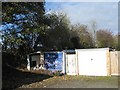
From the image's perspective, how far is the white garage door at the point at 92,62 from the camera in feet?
81.0

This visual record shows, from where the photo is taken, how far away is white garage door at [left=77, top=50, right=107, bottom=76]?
24.7 metres

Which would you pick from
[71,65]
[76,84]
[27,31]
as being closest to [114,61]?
[71,65]

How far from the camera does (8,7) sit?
19.5 m

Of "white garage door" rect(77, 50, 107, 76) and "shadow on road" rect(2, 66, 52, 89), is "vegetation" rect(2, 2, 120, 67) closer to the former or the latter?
"shadow on road" rect(2, 66, 52, 89)

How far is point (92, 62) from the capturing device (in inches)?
993

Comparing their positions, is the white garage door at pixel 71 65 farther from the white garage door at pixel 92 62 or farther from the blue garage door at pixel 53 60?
the blue garage door at pixel 53 60

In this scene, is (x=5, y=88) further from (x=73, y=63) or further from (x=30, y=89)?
(x=73, y=63)

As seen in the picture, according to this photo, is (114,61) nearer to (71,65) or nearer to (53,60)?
(71,65)

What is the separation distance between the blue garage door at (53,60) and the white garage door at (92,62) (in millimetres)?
2179

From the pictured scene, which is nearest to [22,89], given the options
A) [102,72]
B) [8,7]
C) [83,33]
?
[8,7]

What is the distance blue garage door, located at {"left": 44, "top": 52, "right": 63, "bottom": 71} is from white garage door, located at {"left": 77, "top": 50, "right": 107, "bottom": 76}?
2179 mm

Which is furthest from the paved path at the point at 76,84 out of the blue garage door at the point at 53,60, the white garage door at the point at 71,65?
the blue garage door at the point at 53,60

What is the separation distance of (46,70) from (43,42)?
4.47m

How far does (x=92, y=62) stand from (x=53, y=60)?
4384 mm
